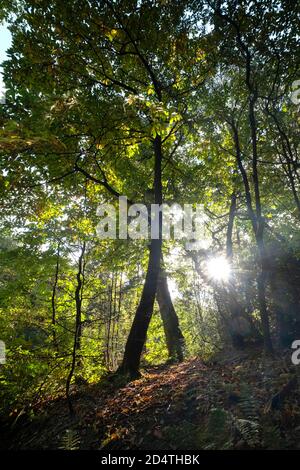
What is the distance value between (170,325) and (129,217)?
493cm

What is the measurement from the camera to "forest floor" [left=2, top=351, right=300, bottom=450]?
11.6 feet

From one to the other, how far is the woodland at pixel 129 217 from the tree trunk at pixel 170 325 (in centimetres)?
182

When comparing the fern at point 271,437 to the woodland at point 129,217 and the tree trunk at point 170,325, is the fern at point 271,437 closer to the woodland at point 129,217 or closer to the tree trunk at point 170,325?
the woodland at point 129,217

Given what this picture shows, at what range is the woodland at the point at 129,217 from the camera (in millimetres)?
4359

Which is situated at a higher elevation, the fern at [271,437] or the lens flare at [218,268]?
the lens flare at [218,268]

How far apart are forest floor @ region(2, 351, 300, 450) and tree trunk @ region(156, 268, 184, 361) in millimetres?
4275

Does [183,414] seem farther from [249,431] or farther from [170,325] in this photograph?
[170,325]

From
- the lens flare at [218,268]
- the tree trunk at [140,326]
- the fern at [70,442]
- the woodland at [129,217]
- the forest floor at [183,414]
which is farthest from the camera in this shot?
the lens flare at [218,268]

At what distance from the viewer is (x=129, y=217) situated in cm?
999

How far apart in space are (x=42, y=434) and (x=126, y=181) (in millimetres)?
7533

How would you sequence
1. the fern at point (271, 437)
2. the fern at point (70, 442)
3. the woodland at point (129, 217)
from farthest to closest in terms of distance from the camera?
the woodland at point (129, 217) → the fern at point (70, 442) → the fern at point (271, 437)

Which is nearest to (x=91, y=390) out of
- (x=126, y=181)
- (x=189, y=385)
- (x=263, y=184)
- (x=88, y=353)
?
(x=88, y=353)

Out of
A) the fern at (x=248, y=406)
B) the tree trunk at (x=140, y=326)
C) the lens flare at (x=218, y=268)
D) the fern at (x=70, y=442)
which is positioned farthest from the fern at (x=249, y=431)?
the lens flare at (x=218, y=268)

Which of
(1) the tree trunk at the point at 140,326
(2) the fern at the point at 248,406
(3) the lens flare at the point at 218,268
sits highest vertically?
(3) the lens flare at the point at 218,268
